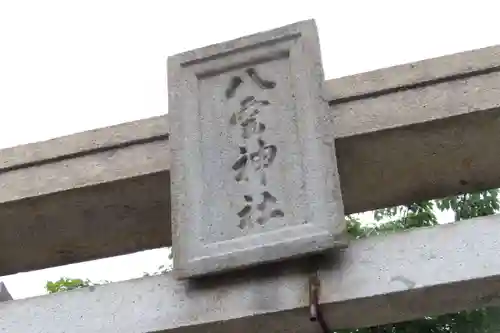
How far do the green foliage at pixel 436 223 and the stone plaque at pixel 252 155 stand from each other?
1433 millimetres

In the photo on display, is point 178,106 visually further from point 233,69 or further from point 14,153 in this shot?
point 14,153

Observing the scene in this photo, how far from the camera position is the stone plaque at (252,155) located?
1.88 metres

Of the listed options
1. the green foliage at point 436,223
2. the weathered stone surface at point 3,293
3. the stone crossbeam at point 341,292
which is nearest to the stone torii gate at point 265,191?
the stone crossbeam at point 341,292

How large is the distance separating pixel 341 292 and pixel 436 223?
95.9 inches

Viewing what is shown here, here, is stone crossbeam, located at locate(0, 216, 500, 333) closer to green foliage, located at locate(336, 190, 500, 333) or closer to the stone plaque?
the stone plaque

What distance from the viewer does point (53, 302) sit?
78.8 inches

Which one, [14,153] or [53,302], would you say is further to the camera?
[14,153]

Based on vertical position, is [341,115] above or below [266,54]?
below

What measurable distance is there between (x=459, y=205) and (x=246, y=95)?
221 centimetres

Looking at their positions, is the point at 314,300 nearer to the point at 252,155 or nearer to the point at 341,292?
the point at 341,292

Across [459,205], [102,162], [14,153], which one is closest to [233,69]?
[102,162]

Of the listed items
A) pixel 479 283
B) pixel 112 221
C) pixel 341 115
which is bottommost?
pixel 479 283

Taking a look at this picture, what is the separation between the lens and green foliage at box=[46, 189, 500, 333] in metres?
3.78

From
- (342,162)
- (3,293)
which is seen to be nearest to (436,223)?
(342,162)
